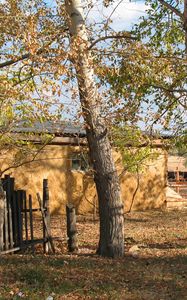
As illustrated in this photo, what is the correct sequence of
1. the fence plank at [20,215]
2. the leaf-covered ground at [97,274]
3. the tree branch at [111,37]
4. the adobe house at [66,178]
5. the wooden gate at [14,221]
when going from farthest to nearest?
the adobe house at [66,178]
the fence plank at [20,215]
the tree branch at [111,37]
the wooden gate at [14,221]
the leaf-covered ground at [97,274]

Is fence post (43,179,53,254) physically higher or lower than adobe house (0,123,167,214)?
lower

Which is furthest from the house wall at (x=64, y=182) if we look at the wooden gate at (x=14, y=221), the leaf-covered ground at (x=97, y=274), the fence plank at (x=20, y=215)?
the fence plank at (x=20, y=215)

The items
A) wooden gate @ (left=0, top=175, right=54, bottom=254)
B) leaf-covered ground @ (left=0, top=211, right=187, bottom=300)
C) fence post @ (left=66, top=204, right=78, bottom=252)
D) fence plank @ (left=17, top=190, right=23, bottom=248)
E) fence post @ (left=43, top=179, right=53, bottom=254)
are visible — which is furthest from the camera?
fence post @ (left=66, top=204, right=78, bottom=252)

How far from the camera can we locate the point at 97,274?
7703 millimetres

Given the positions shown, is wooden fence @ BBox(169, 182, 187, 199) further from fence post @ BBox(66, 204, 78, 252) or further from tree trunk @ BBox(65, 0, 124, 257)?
tree trunk @ BBox(65, 0, 124, 257)

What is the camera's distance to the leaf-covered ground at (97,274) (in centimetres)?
660

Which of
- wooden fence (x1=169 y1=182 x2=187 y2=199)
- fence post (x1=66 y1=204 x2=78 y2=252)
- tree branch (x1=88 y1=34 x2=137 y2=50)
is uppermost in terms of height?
tree branch (x1=88 y1=34 x2=137 y2=50)

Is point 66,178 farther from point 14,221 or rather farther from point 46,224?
point 14,221

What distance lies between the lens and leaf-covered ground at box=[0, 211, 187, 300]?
6598 mm

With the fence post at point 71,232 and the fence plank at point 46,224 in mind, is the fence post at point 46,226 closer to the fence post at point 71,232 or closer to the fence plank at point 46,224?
the fence plank at point 46,224

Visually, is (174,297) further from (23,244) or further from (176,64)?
(176,64)

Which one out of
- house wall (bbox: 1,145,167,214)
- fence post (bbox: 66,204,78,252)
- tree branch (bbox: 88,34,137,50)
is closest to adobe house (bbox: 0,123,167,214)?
house wall (bbox: 1,145,167,214)

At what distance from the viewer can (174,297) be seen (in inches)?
261

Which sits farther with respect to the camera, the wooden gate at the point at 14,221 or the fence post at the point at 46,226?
the fence post at the point at 46,226
